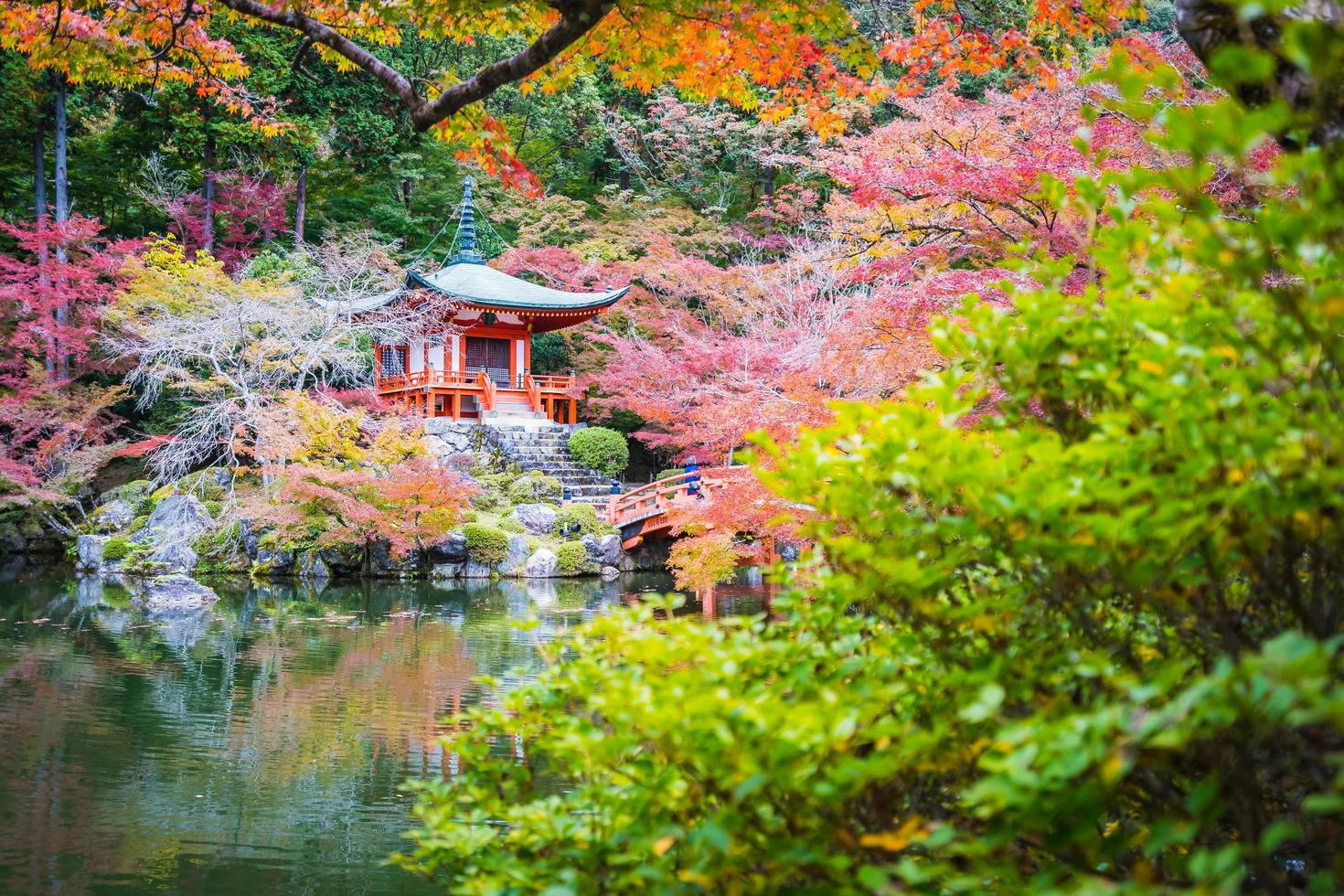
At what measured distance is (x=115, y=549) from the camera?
13117 mm

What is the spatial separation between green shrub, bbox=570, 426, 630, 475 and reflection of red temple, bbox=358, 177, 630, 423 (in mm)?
1640

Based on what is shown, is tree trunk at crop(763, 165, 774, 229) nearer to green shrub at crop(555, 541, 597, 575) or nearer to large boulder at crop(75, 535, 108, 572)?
green shrub at crop(555, 541, 597, 575)

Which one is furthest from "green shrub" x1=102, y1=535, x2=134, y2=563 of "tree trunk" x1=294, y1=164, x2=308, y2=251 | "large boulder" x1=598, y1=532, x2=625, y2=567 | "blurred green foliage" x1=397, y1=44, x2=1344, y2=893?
"blurred green foliage" x1=397, y1=44, x2=1344, y2=893

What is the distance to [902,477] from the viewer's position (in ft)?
4.01

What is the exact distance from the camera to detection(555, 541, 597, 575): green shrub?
13.5 m

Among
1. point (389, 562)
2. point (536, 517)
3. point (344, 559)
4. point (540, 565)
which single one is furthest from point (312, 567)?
point (536, 517)

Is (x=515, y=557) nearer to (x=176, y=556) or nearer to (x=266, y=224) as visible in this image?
(x=176, y=556)

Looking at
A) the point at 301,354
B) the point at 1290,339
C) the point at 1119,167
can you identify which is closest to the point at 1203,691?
the point at 1290,339

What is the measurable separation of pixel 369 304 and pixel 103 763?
10666 mm

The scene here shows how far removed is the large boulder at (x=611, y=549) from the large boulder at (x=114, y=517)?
6952mm

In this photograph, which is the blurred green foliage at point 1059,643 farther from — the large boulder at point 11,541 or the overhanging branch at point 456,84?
the large boulder at point 11,541

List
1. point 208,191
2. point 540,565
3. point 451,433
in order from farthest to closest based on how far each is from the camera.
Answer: point 208,191
point 451,433
point 540,565

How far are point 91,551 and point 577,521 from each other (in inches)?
273

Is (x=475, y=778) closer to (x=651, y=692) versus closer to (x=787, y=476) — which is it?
(x=651, y=692)
